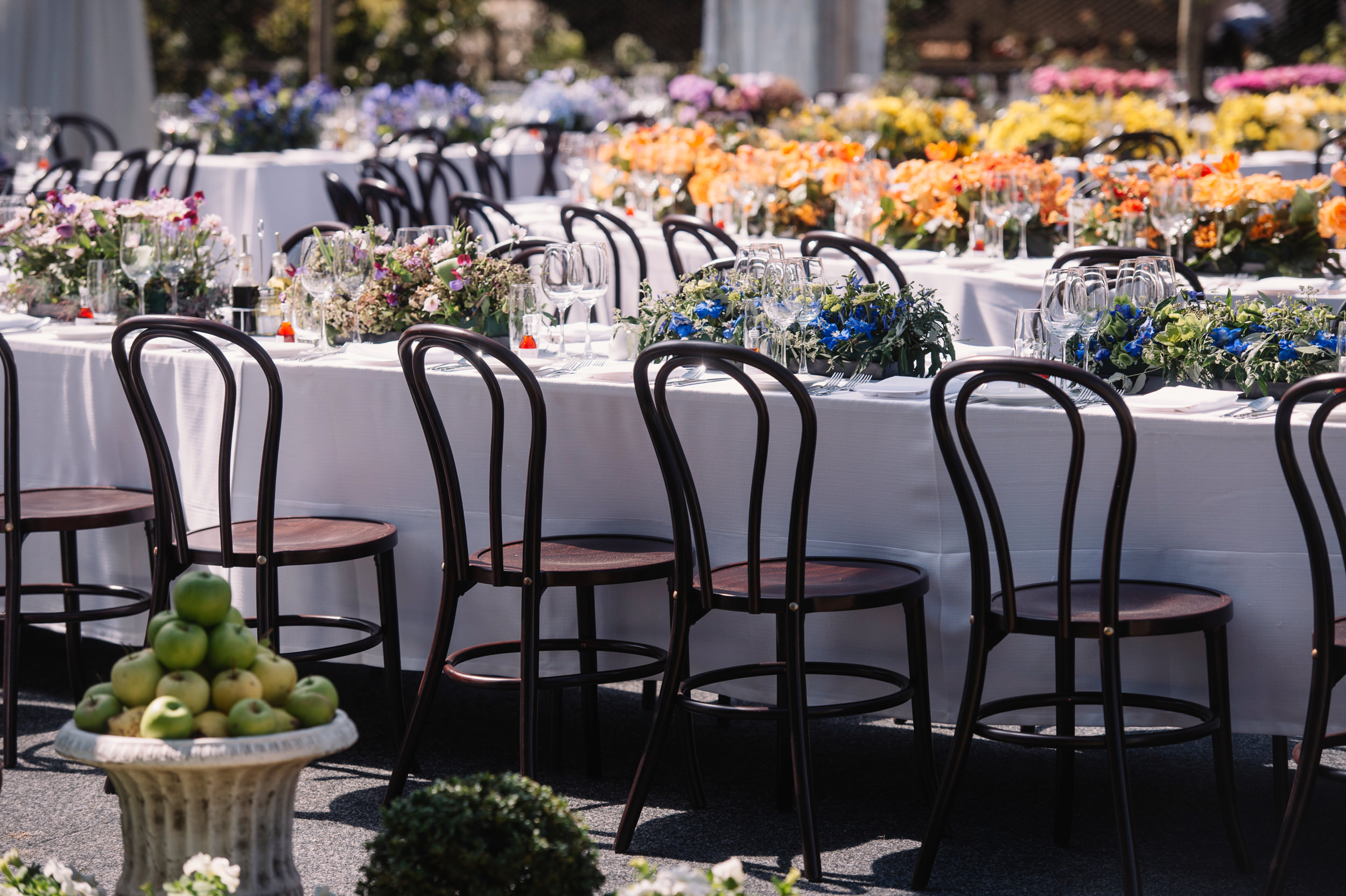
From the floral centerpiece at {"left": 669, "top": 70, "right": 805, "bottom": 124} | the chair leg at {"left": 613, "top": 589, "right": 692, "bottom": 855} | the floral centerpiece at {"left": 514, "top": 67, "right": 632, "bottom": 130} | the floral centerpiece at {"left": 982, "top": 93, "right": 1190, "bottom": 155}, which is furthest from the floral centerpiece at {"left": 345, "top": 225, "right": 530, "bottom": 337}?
the floral centerpiece at {"left": 514, "top": 67, "right": 632, "bottom": 130}

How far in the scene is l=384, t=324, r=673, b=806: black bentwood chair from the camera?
306 centimetres

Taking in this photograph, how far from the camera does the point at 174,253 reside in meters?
4.10

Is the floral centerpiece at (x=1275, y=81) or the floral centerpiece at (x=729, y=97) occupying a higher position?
the floral centerpiece at (x=1275, y=81)

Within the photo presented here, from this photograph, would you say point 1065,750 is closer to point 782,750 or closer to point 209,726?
point 782,750

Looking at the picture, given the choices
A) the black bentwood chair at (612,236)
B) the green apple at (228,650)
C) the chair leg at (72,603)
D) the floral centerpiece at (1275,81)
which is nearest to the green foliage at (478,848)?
the green apple at (228,650)

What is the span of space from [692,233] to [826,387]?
216cm

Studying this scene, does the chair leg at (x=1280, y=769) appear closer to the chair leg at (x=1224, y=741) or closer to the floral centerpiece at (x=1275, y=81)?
the chair leg at (x=1224, y=741)

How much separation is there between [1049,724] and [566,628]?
41.5 inches

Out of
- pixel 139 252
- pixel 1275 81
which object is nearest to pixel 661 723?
pixel 139 252

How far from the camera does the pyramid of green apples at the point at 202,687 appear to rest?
1.98 m

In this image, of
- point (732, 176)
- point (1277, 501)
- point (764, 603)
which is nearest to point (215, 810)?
point (764, 603)

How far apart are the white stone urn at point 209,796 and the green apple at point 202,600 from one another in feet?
0.52

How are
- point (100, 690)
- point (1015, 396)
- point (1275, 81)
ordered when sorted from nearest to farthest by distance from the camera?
1. point (100, 690)
2. point (1015, 396)
3. point (1275, 81)

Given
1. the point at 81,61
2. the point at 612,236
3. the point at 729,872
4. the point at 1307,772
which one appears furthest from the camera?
the point at 81,61
